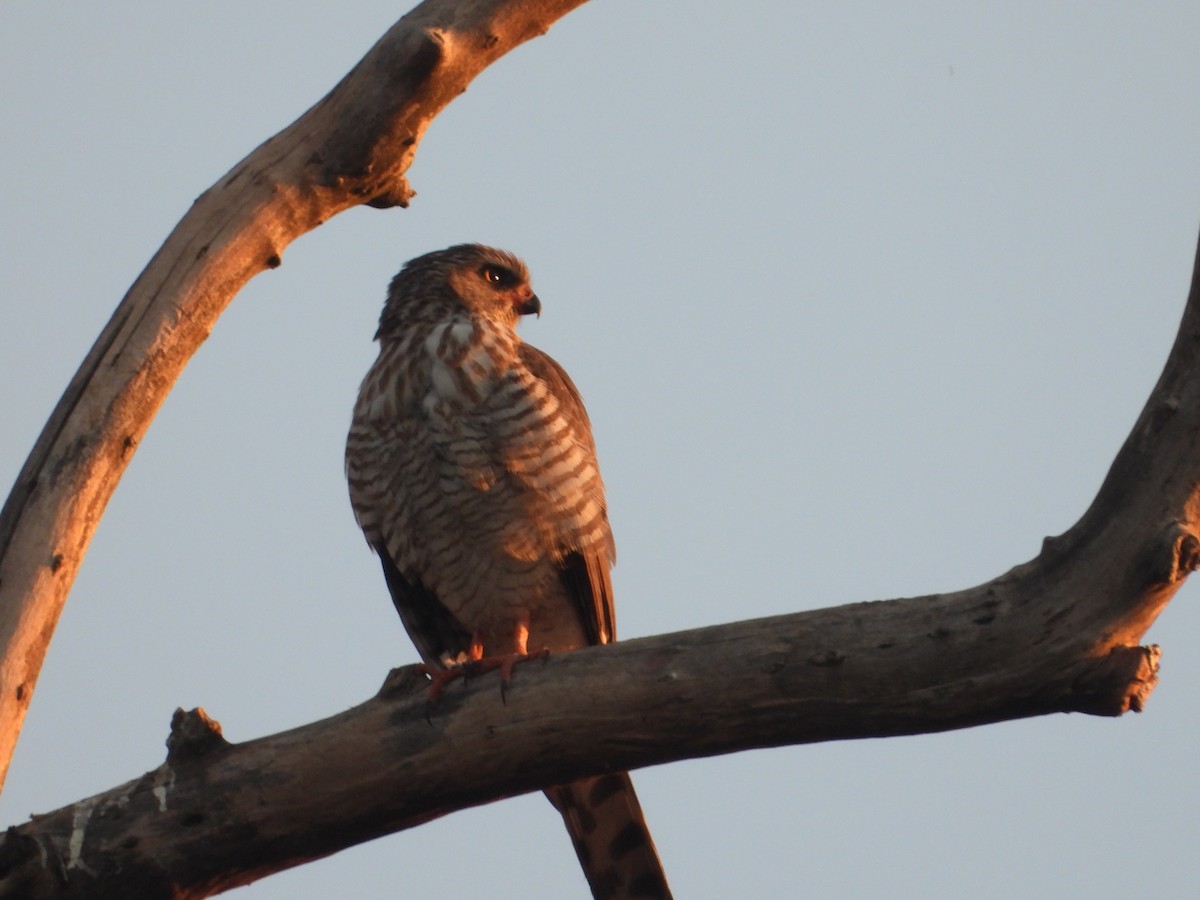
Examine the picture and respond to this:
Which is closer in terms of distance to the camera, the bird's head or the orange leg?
the orange leg

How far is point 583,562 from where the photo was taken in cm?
519

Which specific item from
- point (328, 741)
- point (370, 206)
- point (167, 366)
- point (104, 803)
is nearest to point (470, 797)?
point (328, 741)

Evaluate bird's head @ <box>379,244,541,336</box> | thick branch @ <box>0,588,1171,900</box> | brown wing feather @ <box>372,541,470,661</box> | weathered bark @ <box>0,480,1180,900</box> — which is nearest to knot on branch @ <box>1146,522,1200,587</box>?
weathered bark @ <box>0,480,1180,900</box>

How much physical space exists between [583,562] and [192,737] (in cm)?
185

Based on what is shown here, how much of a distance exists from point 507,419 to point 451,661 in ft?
3.75

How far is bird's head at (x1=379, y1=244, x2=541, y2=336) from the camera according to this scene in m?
5.74

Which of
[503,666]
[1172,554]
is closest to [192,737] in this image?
[503,666]

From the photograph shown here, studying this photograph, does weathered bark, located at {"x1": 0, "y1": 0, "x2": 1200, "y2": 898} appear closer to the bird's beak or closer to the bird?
the bird

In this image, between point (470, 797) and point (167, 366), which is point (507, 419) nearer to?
point (167, 366)

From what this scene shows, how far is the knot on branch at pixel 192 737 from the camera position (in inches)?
144

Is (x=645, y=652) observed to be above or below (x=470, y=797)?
above

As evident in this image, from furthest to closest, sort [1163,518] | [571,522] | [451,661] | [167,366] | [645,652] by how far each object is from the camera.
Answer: [451,661]
[571,522]
[167,366]
[645,652]
[1163,518]

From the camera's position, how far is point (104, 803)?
369 centimetres

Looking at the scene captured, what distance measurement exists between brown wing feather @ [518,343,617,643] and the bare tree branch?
1.44 meters
